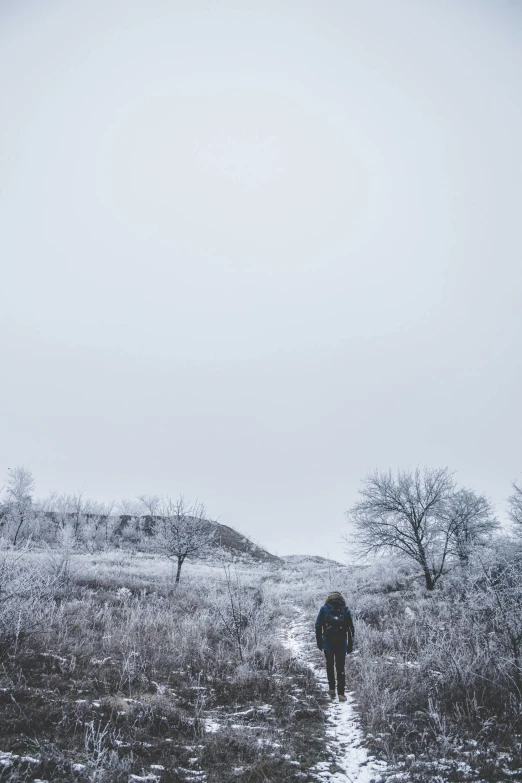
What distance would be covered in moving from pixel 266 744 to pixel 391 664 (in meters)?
4.35

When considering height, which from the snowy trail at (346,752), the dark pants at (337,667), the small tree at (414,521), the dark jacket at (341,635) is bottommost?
the snowy trail at (346,752)

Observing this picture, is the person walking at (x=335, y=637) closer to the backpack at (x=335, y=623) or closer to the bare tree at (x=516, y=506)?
the backpack at (x=335, y=623)

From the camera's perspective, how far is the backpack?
7406 millimetres

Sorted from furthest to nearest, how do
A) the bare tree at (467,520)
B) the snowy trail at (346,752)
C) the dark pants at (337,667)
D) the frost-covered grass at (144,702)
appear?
the bare tree at (467,520) → the dark pants at (337,667) → the snowy trail at (346,752) → the frost-covered grass at (144,702)

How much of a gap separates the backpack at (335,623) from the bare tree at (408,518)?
12.6m

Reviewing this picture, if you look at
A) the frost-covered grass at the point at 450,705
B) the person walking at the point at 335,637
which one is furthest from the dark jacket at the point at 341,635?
the frost-covered grass at the point at 450,705

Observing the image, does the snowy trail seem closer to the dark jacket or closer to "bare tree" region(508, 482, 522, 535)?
the dark jacket

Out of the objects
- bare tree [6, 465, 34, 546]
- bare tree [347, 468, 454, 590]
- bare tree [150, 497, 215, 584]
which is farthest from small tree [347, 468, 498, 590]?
bare tree [6, 465, 34, 546]

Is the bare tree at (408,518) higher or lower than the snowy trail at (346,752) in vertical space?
higher

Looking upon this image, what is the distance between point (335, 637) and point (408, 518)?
44.8 feet

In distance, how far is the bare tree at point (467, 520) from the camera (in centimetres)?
1844

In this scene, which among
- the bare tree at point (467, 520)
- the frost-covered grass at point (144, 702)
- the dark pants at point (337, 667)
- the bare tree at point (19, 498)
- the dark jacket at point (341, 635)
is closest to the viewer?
the frost-covered grass at point (144, 702)

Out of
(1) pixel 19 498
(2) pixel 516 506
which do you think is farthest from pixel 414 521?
(1) pixel 19 498

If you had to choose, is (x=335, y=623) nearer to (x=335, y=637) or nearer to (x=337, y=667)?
(x=335, y=637)
